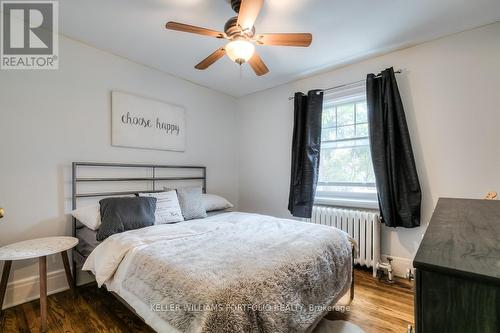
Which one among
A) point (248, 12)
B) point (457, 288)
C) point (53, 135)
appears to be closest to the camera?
point (457, 288)

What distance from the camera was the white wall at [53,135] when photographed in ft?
6.62

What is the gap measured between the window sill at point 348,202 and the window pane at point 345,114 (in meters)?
0.96

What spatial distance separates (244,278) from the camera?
1186 mm

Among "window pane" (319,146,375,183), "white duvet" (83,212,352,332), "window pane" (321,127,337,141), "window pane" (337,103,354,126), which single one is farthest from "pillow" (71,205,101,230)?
"window pane" (337,103,354,126)

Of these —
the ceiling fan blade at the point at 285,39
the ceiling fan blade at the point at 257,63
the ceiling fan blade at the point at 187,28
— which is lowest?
the ceiling fan blade at the point at 257,63

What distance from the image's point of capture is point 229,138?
397cm

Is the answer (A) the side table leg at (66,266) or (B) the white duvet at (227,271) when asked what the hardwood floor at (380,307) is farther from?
(A) the side table leg at (66,266)

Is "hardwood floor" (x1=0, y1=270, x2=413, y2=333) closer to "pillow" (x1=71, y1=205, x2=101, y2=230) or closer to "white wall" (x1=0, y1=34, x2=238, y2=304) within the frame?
"white wall" (x1=0, y1=34, x2=238, y2=304)

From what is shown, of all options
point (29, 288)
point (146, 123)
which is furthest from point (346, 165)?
point (29, 288)

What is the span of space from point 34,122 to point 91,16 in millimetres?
1070

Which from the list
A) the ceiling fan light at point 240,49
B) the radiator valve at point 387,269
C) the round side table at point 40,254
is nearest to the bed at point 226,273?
the round side table at point 40,254

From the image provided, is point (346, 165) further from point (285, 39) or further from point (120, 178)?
point (120, 178)

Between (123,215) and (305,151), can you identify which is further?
(305,151)

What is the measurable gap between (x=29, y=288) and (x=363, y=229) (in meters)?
3.26
